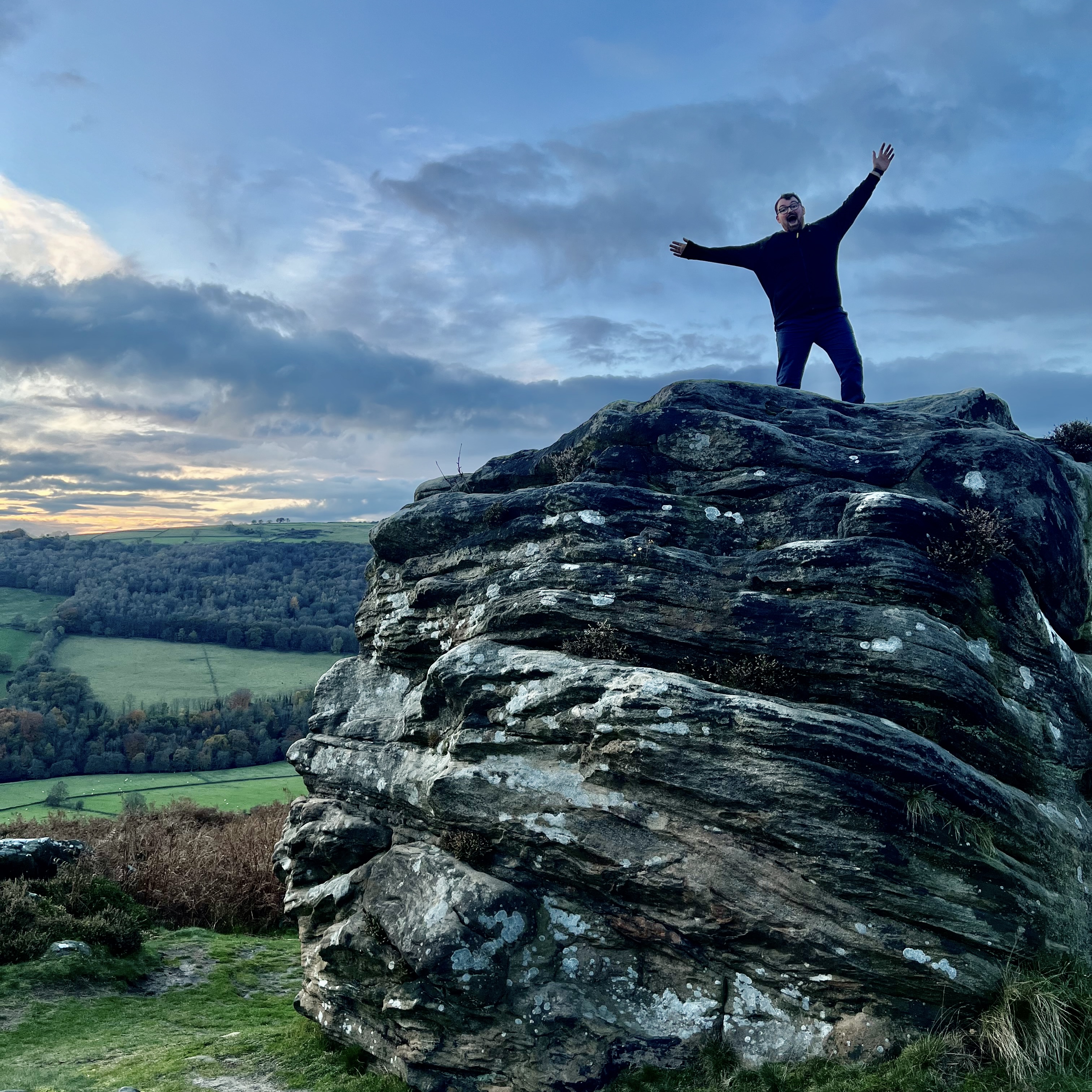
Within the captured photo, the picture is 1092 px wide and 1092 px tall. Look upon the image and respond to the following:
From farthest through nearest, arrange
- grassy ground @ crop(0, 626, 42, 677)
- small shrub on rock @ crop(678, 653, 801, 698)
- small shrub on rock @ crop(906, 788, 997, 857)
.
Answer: grassy ground @ crop(0, 626, 42, 677)
small shrub on rock @ crop(678, 653, 801, 698)
small shrub on rock @ crop(906, 788, 997, 857)

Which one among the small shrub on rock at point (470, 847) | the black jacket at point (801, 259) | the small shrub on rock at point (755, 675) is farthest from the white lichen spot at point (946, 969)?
the black jacket at point (801, 259)

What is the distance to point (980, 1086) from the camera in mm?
9438

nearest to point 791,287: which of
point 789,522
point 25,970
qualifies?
point 789,522

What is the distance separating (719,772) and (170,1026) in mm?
13885

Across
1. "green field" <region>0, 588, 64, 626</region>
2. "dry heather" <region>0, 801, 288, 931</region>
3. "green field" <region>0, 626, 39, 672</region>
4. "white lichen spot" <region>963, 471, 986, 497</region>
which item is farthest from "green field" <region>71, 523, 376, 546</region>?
"white lichen spot" <region>963, 471, 986, 497</region>

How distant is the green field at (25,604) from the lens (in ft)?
452

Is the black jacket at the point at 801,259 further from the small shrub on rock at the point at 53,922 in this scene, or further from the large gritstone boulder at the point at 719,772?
the small shrub on rock at the point at 53,922

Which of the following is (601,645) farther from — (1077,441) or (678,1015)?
(1077,441)

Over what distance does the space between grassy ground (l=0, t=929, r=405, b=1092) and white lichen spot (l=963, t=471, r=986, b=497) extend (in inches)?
598

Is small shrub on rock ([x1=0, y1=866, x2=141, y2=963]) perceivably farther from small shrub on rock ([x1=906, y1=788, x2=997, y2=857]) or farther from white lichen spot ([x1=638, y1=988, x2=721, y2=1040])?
small shrub on rock ([x1=906, y1=788, x2=997, y2=857])

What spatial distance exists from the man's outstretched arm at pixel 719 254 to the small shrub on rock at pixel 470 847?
14.1 metres

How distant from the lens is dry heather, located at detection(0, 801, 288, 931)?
2403 cm

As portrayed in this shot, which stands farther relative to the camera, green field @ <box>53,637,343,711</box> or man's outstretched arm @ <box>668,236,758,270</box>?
green field @ <box>53,637,343,711</box>

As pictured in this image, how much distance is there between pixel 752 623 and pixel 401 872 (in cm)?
785
